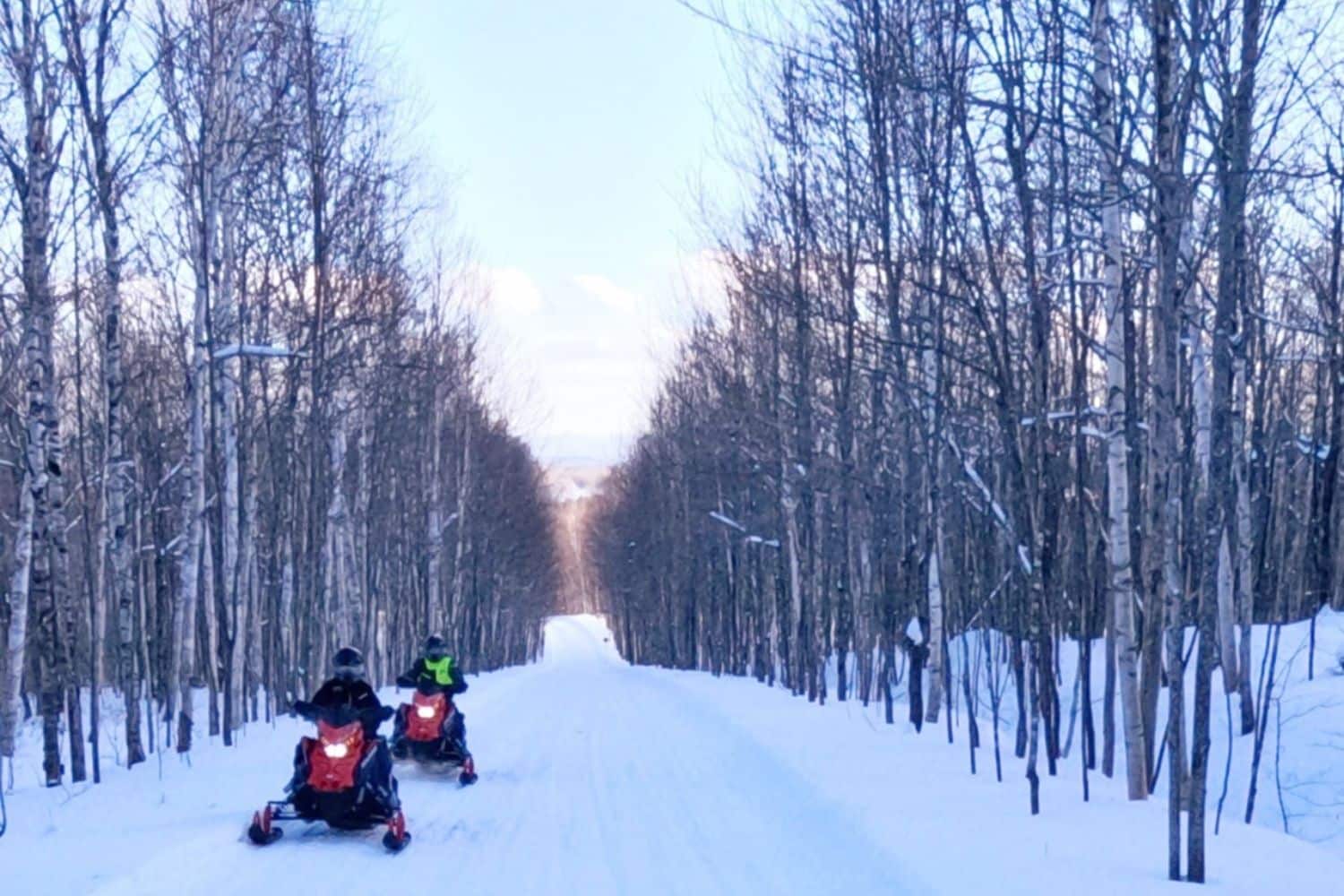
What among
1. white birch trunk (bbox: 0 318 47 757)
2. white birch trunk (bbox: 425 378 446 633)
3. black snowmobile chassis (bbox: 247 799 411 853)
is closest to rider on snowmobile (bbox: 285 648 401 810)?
black snowmobile chassis (bbox: 247 799 411 853)

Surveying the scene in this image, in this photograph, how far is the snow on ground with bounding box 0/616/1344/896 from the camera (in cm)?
887

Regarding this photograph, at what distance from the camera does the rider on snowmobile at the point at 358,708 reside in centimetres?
1112

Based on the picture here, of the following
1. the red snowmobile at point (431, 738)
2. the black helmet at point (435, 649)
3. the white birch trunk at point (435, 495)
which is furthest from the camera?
the white birch trunk at point (435, 495)

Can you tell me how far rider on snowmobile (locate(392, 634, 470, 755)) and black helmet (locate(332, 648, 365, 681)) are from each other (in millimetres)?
3877

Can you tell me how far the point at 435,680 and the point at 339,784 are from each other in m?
5.31

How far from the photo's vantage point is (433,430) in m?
41.6

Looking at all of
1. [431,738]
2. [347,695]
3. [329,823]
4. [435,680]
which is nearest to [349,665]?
[347,695]

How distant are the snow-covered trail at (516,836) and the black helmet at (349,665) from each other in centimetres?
128

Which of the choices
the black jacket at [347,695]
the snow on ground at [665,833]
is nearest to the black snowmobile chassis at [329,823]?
the snow on ground at [665,833]

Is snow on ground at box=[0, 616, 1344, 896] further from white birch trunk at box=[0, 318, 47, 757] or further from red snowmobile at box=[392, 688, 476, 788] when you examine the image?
white birch trunk at box=[0, 318, 47, 757]

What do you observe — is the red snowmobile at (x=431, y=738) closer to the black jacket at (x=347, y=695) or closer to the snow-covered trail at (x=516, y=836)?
the snow-covered trail at (x=516, y=836)

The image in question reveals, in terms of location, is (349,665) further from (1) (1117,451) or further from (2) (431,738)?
(1) (1117,451)

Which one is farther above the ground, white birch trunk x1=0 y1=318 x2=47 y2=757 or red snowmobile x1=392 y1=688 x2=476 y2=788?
white birch trunk x1=0 y1=318 x2=47 y2=757

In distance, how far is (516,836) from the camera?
1127 centimetres
